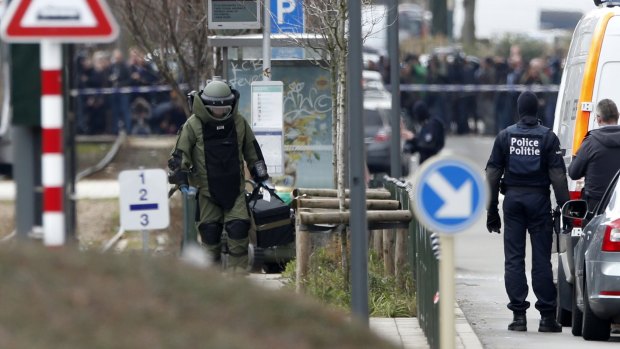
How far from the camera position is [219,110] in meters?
12.8

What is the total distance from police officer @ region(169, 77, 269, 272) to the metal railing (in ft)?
4.16

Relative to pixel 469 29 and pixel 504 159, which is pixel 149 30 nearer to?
pixel 504 159

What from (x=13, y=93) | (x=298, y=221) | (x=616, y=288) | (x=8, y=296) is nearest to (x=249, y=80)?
(x=298, y=221)

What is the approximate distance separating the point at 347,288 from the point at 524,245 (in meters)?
1.37

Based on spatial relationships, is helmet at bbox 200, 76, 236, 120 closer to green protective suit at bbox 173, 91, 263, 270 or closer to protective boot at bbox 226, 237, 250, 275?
green protective suit at bbox 173, 91, 263, 270

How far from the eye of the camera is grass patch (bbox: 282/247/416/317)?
41.1ft

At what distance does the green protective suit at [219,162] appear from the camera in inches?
504

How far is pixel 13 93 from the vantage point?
898cm

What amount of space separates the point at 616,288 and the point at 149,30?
9525 millimetres

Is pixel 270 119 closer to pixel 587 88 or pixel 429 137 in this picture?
pixel 587 88

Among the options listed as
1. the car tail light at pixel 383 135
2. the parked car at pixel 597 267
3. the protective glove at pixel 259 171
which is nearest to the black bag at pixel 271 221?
the protective glove at pixel 259 171

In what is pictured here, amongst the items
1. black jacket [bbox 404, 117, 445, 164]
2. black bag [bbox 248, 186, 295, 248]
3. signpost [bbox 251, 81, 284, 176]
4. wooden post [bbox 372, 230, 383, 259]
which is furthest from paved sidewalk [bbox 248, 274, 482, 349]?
black jacket [bbox 404, 117, 445, 164]

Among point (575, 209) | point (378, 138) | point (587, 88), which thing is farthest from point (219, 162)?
point (378, 138)

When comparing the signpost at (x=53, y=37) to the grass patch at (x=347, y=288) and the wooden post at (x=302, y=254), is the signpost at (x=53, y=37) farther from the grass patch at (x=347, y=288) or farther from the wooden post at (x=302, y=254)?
the wooden post at (x=302, y=254)
